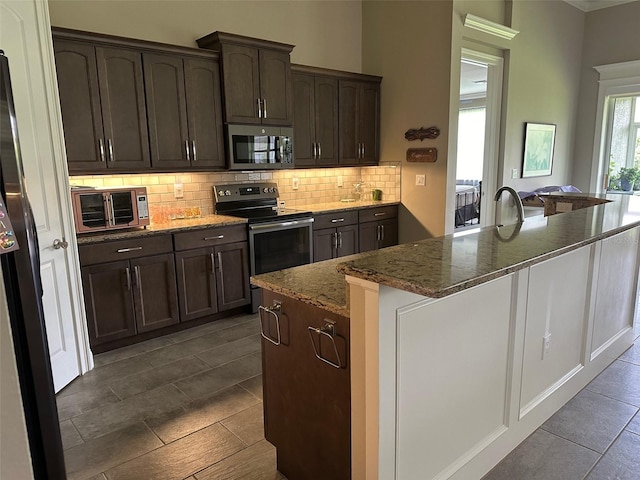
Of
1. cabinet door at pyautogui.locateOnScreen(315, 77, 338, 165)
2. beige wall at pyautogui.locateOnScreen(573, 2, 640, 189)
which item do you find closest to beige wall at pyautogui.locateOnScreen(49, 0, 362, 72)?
cabinet door at pyautogui.locateOnScreen(315, 77, 338, 165)

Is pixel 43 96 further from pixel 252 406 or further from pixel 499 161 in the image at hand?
pixel 499 161

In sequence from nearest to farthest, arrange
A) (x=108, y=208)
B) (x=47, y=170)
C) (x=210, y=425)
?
(x=210, y=425) < (x=47, y=170) < (x=108, y=208)

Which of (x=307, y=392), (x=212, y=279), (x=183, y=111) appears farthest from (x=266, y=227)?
(x=307, y=392)

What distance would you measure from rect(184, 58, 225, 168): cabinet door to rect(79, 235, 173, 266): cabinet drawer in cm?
77

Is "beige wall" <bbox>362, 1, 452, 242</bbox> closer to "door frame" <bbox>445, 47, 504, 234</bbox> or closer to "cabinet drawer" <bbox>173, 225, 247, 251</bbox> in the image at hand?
"door frame" <bbox>445, 47, 504, 234</bbox>

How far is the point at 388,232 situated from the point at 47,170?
3.49 m

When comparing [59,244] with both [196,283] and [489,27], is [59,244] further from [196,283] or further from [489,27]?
[489,27]

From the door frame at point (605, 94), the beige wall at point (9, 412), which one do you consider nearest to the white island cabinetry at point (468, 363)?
the beige wall at point (9, 412)

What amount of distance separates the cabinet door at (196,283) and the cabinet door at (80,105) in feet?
3.17

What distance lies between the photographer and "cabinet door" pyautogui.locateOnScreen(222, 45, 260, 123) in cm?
383

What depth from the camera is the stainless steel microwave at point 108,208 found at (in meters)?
3.15

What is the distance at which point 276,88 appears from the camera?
13.7 feet

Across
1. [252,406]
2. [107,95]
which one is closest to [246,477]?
[252,406]

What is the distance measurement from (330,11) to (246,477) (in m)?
4.74
